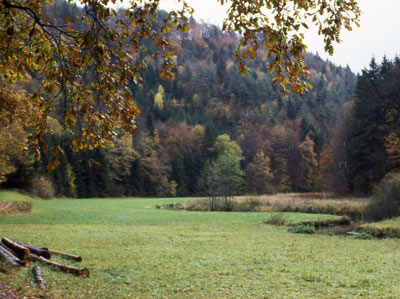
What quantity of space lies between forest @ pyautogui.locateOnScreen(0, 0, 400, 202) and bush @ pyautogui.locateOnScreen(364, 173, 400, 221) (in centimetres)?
1123

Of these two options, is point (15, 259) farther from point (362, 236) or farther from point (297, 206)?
point (297, 206)

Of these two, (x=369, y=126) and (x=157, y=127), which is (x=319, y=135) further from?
(x=157, y=127)

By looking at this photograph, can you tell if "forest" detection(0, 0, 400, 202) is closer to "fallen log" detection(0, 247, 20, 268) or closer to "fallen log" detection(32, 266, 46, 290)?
"fallen log" detection(32, 266, 46, 290)

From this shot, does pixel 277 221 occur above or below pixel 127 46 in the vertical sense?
below

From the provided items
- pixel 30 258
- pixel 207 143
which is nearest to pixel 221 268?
pixel 30 258

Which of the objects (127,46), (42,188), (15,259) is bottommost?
(42,188)

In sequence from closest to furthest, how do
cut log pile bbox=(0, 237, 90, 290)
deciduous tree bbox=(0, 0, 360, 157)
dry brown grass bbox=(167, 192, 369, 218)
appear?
deciduous tree bbox=(0, 0, 360, 157) → cut log pile bbox=(0, 237, 90, 290) → dry brown grass bbox=(167, 192, 369, 218)

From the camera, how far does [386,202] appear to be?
85.4 ft

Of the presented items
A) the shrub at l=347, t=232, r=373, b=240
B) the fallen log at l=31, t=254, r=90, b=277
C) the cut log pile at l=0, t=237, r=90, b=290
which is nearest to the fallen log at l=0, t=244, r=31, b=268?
the cut log pile at l=0, t=237, r=90, b=290

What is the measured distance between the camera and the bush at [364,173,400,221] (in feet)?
83.4

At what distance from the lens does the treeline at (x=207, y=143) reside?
2397 inches

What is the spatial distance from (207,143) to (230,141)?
19.6ft

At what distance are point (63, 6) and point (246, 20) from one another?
131320 millimetres

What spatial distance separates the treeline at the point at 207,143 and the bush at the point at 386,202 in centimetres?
1956
